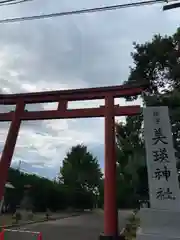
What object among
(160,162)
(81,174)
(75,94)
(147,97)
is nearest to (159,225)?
(160,162)

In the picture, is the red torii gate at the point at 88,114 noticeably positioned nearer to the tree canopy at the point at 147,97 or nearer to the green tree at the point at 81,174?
the tree canopy at the point at 147,97

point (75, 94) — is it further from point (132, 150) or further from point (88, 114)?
point (132, 150)

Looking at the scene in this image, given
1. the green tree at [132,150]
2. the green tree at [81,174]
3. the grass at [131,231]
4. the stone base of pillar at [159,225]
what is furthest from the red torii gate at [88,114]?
the green tree at [81,174]

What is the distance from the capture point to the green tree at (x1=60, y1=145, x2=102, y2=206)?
41250 millimetres

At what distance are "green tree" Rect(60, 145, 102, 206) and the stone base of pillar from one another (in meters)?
34.0

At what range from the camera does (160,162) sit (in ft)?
20.1

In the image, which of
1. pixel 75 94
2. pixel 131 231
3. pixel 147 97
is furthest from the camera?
pixel 131 231

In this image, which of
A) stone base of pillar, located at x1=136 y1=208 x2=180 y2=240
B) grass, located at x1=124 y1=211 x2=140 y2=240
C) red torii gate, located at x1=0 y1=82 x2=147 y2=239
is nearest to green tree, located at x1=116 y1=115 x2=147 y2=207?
red torii gate, located at x1=0 y1=82 x2=147 y2=239

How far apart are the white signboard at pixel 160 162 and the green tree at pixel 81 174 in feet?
110

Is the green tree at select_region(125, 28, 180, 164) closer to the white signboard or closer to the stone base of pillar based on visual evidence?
the white signboard

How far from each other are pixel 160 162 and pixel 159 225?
138 cm

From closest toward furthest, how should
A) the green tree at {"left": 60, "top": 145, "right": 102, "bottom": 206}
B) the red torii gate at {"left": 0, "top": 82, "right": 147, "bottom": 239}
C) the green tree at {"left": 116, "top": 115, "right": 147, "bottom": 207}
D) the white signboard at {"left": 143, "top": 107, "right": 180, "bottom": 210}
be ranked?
1. the white signboard at {"left": 143, "top": 107, "right": 180, "bottom": 210}
2. the red torii gate at {"left": 0, "top": 82, "right": 147, "bottom": 239}
3. the green tree at {"left": 116, "top": 115, "right": 147, "bottom": 207}
4. the green tree at {"left": 60, "top": 145, "right": 102, "bottom": 206}

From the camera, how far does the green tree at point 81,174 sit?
135ft

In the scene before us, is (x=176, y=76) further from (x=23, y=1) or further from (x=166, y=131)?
(x=23, y=1)
